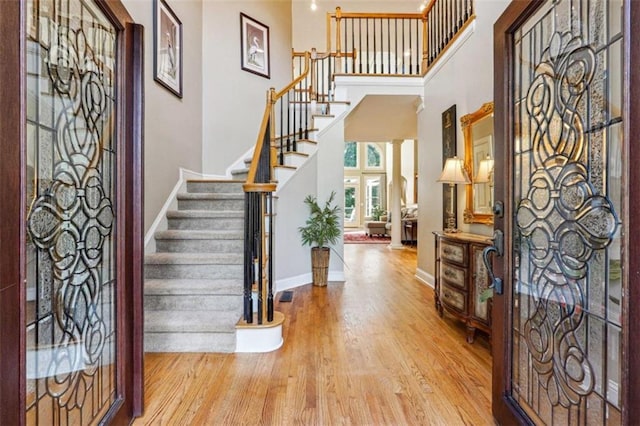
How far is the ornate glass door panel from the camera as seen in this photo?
41.0 inches

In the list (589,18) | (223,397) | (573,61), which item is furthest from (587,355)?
(223,397)

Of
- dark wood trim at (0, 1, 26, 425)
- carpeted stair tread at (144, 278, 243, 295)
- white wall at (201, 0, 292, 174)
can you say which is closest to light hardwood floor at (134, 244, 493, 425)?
carpeted stair tread at (144, 278, 243, 295)

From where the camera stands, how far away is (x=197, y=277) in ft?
9.45

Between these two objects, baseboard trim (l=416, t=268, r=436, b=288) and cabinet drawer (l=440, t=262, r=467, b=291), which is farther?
baseboard trim (l=416, t=268, r=436, b=288)

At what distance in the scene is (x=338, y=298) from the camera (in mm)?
3816

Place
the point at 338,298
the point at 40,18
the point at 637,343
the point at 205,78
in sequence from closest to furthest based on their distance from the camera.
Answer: the point at 637,343 < the point at 40,18 < the point at 338,298 < the point at 205,78

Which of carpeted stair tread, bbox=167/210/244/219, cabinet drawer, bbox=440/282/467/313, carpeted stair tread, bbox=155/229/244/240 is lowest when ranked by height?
cabinet drawer, bbox=440/282/467/313

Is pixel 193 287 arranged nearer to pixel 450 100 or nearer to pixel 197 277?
pixel 197 277

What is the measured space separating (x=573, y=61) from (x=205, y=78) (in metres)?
4.32

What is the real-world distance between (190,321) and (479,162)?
2.91 metres

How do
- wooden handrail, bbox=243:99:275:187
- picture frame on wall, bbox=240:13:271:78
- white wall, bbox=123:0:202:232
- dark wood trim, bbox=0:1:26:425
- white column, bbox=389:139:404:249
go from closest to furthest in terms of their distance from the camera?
1. dark wood trim, bbox=0:1:26:425
2. wooden handrail, bbox=243:99:275:187
3. white wall, bbox=123:0:202:232
4. picture frame on wall, bbox=240:13:271:78
5. white column, bbox=389:139:404:249

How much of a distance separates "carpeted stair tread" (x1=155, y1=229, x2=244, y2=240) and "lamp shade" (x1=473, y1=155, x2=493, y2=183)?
2275 mm

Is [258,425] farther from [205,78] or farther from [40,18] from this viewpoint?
[205,78]

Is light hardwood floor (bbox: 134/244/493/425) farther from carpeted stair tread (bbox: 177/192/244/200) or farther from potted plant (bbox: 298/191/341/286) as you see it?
carpeted stair tread (bbox: 177/192/244/200)
